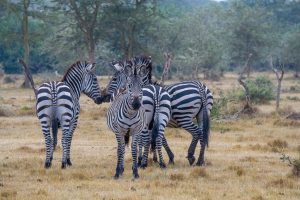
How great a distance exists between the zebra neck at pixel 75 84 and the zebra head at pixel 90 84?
154 millimetres

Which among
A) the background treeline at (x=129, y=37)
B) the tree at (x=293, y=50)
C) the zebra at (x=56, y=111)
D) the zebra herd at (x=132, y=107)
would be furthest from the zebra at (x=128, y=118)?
the tree at (x=293, y=50)

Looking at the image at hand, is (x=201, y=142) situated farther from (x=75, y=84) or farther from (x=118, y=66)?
(x=75, y=84)

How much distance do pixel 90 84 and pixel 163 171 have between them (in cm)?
303

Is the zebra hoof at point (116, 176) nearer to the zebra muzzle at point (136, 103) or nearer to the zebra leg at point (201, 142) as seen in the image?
the zebra muzzle at point (136, 103)

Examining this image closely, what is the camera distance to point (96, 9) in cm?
4109

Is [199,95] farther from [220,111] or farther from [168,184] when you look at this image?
[220,111]

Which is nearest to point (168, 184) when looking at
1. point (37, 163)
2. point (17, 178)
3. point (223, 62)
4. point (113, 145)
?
point (17, 178)

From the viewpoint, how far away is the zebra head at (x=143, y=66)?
Result: 1150 cm

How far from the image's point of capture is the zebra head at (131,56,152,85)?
11497mm

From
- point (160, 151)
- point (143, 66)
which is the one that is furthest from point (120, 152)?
point (143, 66)

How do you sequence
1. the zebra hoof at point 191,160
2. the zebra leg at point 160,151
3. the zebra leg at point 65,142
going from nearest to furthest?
the zebra leg at point 65,142, the zebra leg at point 160,151, the zebra hoof at point 191,160

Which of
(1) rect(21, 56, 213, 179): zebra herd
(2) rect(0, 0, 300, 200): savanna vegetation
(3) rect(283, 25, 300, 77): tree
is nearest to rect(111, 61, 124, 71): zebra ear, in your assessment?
(1) rect(21, 56, 213, 179): zebra herd

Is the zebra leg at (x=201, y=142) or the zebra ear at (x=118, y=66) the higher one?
the zebra ear at (x=118, y=66)

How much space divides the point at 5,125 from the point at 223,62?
43290 millimetres
